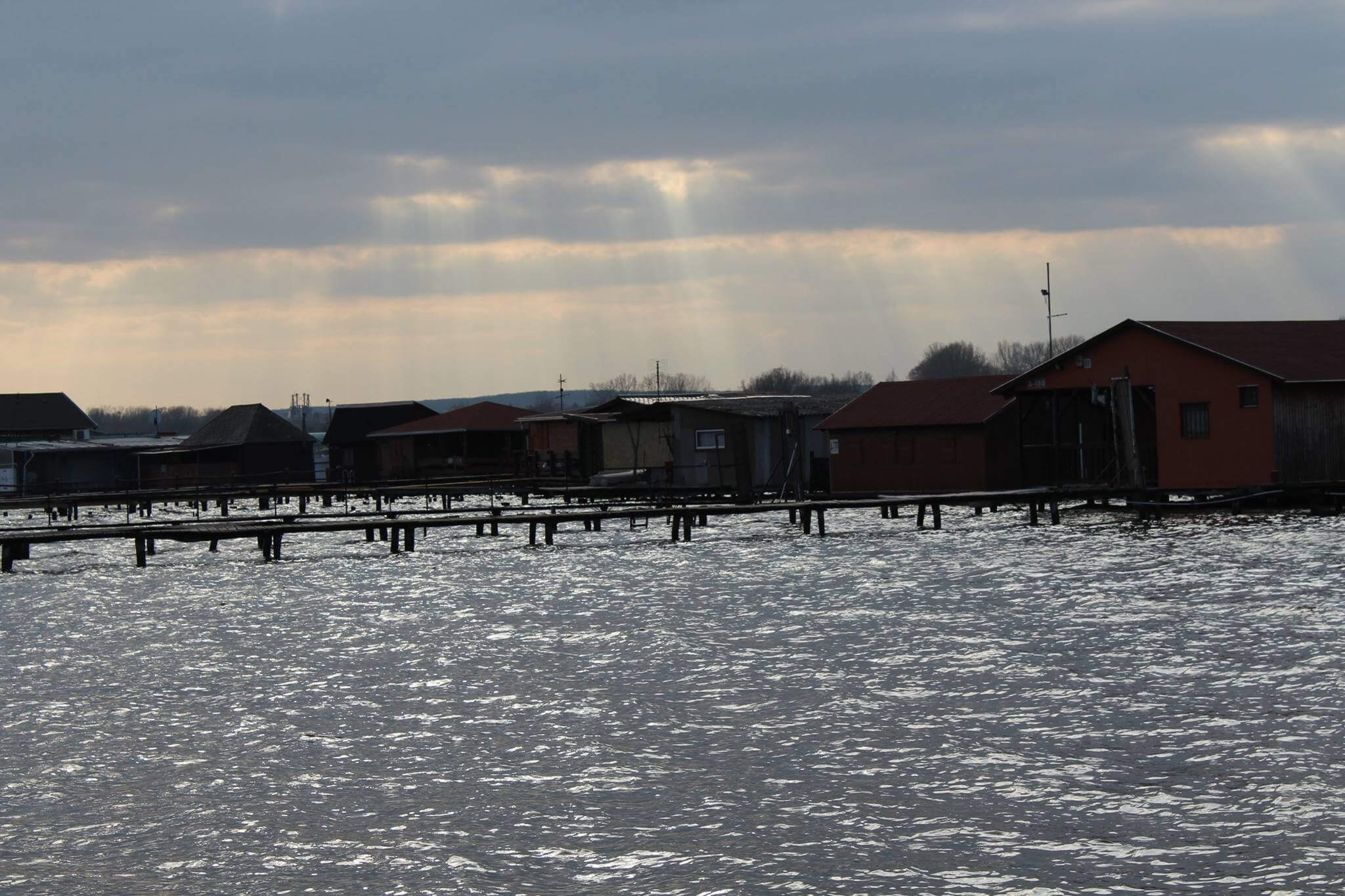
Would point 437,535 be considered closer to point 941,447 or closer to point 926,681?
point 941,447

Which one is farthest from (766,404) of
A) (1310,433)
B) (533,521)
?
(1310,433)

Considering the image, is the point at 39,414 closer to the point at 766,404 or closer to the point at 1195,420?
the point at 766,404

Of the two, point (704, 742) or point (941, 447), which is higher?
point (941, 447)

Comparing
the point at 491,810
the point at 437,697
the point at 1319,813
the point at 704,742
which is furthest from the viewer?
the point at 437,697

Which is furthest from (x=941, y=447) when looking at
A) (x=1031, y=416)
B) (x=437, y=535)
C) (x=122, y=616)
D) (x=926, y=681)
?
(x=926, y=681)

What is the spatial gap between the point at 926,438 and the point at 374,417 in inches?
2420

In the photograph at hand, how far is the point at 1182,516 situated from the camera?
48875 millimetres

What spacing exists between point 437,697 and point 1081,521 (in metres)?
34.3

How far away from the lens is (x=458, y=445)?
9450 cm

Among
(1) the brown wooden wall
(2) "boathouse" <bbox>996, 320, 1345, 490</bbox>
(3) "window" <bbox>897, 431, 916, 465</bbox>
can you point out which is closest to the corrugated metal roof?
(3) "window" <bbox>897, 431, 916, 465</bbox>

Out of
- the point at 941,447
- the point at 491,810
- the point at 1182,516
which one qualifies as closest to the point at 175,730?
the point at 491,810

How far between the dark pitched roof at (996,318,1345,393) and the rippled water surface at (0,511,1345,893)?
57.3 ft

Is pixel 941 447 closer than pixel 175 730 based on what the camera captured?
No

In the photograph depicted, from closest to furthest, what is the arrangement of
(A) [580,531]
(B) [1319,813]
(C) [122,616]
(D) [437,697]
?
1. (B) [1319,813]
2. (D) [437,697]
3. (C) [122,616]
4. (A) [580,531]
